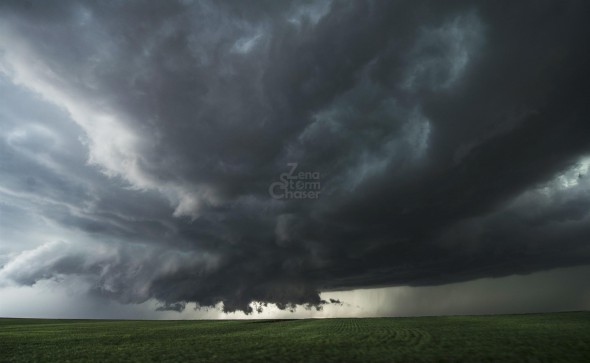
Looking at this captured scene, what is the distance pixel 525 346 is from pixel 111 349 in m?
49.2

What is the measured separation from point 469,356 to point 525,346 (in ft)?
31.4

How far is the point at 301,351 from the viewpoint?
132ft

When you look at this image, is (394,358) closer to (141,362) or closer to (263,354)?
(263,354)

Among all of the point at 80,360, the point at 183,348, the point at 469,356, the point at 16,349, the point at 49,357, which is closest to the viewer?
the point at 469,356

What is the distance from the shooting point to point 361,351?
39.4 meters

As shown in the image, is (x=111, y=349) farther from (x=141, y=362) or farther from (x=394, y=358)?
(x=394, y=358)

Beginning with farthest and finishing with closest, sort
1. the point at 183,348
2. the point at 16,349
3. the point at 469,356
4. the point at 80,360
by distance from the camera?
the point at 16,349 → the point at 183,348 → the point at 80,360 → the point at 469,356

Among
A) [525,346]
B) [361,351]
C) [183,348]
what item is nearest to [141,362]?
[183,348]

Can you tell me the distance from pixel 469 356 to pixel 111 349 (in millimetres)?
42619

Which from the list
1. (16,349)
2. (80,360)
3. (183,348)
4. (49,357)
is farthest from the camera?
(16,349)

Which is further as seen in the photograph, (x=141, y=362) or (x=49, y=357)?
(x=49, y=357)

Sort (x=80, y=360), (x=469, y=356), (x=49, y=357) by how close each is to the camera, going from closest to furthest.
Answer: (x=469, y=356)
(x=80, y=360)
(x=49, y=357)

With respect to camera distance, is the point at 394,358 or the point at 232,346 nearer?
the point at 394,358

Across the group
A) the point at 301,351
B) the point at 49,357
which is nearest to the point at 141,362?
the point at 49,357
